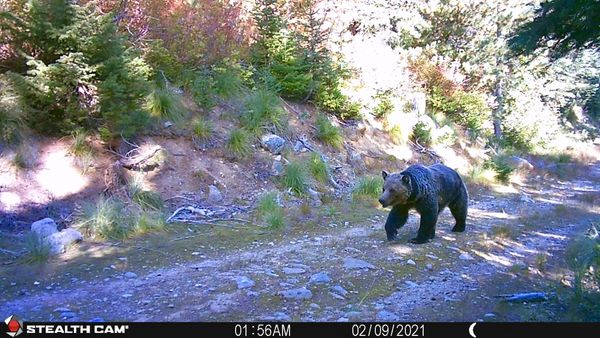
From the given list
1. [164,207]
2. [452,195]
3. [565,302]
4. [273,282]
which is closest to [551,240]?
[452,195]

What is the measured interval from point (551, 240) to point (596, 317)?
149 inches

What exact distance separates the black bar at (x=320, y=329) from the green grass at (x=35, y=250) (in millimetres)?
1934

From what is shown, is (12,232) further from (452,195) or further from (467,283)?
(452,195)

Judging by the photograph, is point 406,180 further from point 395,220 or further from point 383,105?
point 383,105

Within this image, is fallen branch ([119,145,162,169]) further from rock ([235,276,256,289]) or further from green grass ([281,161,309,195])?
rock ([235,276,256,289])

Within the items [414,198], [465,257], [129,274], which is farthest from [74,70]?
[465,257]

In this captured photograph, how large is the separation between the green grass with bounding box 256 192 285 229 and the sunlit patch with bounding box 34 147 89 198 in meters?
2.83

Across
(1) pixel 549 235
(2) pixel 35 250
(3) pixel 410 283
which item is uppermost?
(2) pixel 35 250

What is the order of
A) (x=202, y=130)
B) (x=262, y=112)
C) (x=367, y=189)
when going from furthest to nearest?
(x=262, y=112) → (x=367, y=189) → (x=202, y=130)

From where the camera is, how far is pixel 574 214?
1023 centimetres

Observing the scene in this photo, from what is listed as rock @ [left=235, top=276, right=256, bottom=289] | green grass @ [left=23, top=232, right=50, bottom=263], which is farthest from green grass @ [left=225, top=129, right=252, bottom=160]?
rock @ [left=235, top=276, right=256, bottom=289]

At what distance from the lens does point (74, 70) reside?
24.6 ft

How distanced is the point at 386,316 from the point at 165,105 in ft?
21.8

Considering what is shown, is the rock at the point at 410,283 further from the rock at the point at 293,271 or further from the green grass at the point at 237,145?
the green grass at the point at 237,145
